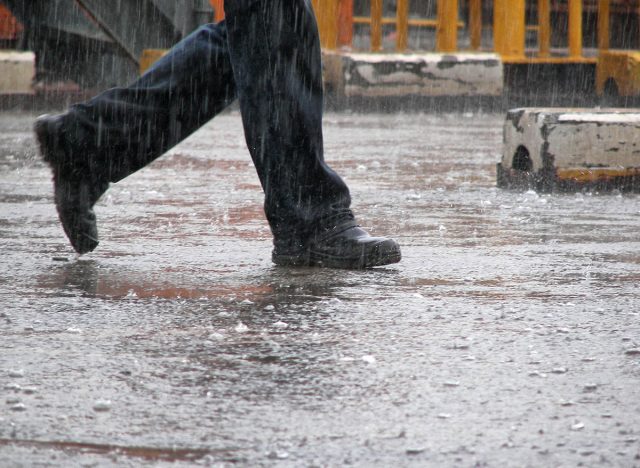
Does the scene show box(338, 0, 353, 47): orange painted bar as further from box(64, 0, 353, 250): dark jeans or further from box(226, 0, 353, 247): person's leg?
box(226, 0, 353, 247): person's leg

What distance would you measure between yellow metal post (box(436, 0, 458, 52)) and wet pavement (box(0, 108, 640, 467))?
26.7 feet

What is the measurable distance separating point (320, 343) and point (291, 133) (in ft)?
3.30

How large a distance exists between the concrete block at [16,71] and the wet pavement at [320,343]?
7.38 m

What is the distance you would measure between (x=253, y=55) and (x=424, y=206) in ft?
5.40

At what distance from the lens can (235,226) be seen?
14.3ft

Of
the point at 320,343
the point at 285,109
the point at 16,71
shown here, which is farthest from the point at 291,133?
the point at 16,71

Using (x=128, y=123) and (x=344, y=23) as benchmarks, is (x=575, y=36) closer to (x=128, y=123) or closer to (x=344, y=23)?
(x=344, y=23)

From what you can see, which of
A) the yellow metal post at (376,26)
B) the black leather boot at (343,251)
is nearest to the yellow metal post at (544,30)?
the yellow metal post at (376,26)

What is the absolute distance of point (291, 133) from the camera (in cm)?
346

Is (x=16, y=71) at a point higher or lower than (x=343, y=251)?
higher

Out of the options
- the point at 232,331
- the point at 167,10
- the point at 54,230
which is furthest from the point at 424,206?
the point at 167,10

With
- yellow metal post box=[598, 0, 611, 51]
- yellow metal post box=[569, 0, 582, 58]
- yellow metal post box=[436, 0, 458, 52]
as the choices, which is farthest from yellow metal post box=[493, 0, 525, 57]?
yellow metal post box=[598, 0, 611, 51]

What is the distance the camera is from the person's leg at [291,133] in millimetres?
3424

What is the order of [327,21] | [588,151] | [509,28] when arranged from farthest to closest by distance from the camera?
[327,21], [509,28], [588,151]
